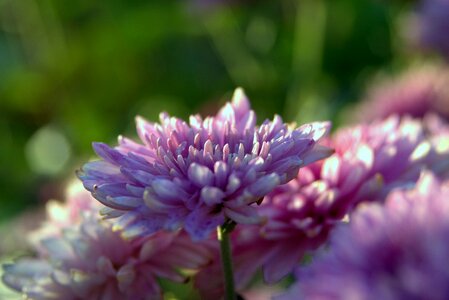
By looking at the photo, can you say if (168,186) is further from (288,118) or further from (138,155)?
(288,118)

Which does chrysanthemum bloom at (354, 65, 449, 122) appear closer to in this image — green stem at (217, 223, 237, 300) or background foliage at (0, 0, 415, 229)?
background foliage at (0, 0, 415, 229)

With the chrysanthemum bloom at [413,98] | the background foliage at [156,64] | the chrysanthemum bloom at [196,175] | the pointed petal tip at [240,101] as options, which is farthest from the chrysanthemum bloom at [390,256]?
the background foliage at [156,64]

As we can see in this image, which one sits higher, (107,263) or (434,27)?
(434,27)

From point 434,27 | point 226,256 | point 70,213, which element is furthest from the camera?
point 434,27

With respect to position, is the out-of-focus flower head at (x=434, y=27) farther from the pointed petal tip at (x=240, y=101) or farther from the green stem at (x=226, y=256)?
the green stem at (x=226, y=256)

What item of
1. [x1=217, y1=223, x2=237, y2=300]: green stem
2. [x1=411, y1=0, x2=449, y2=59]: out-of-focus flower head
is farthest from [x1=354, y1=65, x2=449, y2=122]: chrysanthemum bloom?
[x1=217, y1=223, x2=237, y2=300]: green stem

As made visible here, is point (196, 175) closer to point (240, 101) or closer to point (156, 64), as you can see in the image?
point (240, 101)

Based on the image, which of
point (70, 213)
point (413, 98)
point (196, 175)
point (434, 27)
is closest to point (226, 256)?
point (196, 175)
